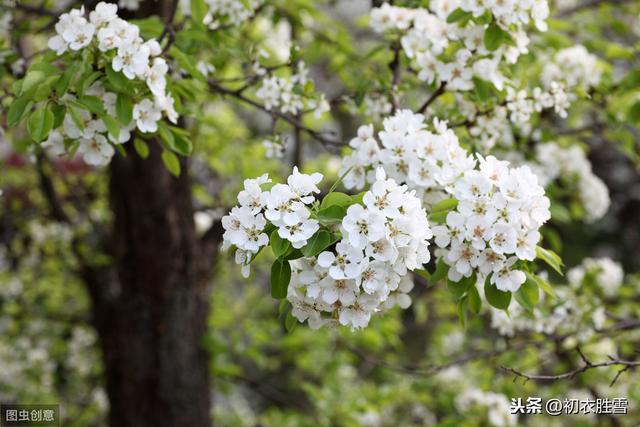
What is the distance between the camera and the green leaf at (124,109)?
6.55 feet

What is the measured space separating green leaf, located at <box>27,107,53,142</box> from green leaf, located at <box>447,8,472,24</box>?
128 centimetres

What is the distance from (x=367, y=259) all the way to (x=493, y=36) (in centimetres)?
106

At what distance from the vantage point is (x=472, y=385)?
414cm

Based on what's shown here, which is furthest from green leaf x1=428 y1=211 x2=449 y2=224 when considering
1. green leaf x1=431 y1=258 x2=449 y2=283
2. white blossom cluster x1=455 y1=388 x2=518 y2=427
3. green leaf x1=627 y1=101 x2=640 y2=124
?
white blossom cluster x1=455 y1=388 x2=518 y2=427

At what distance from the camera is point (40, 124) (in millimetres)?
1874

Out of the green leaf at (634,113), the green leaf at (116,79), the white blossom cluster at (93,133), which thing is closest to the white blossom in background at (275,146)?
the white blossom cluster at (93,133)

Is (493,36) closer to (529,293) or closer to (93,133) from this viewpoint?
(529,293)

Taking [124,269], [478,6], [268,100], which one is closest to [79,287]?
[124,269]

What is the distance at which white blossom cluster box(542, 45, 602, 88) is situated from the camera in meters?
3.17

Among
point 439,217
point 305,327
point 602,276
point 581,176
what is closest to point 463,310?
point 439,217

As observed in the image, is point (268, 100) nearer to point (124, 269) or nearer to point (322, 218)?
point (322, 218)

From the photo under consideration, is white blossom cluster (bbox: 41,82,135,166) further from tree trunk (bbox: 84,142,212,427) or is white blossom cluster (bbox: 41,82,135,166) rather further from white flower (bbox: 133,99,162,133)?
tree trunk (bbox: 84,142,212,427)

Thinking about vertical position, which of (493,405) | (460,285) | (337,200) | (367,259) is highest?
(337,200)

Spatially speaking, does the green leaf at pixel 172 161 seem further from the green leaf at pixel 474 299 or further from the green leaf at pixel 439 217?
the green leaf at pixel 474 299
